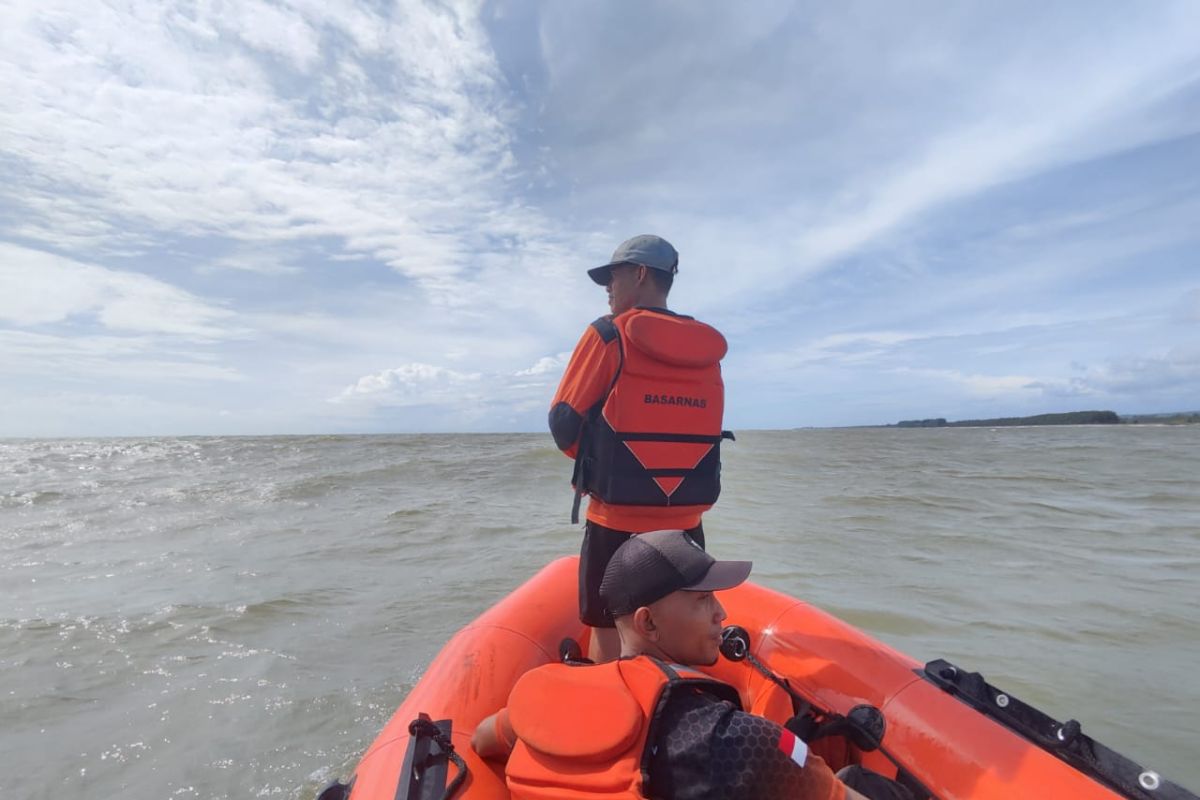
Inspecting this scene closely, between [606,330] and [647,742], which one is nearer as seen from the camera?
[647,742]

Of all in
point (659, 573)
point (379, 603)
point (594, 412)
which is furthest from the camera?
point (379, 603)

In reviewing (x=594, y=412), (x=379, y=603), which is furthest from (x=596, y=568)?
(x=379, y=603)

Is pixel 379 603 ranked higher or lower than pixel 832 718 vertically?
lower

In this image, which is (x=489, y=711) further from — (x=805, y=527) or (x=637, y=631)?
(x=805, y=527)

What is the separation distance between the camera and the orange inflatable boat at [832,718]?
1.81 meters

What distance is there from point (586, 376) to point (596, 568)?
0.70m

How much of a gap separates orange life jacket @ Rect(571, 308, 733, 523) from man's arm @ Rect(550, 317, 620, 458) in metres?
0.03

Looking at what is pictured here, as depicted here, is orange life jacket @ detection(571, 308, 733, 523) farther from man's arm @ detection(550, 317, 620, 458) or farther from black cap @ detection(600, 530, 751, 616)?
black cap @ detection(600, 530, 751, 616)

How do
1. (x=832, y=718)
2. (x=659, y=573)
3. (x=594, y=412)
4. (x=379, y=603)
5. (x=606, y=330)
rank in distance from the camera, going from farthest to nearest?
(x=379, y=603) < (x=594, y=412) < (x=606, y=330) < (x=832, y=718) < (x=659, y=573)

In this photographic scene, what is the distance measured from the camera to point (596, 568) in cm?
234

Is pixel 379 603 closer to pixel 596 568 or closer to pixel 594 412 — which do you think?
pixel 596 568

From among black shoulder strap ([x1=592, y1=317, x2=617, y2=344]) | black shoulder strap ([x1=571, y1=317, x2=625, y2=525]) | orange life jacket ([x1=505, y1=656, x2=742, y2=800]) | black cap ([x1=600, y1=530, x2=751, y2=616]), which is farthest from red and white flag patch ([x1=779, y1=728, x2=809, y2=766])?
black shoulder strap ([x1=592, y1=317, x2=617, y2=344])

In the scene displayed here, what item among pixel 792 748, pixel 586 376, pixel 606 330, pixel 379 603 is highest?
pixel 606 330

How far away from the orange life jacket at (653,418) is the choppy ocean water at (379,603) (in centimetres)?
222
